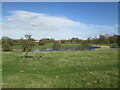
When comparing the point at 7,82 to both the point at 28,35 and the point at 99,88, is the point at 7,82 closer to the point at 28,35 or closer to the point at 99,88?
the point at 99,88

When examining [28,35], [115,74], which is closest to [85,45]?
[28,35]

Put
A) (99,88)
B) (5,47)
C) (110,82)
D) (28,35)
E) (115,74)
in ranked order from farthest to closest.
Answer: (5,47), (28,35), (115,74), (110,82), (99,88)

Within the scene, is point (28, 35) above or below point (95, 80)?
above

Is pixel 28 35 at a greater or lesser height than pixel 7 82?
greater

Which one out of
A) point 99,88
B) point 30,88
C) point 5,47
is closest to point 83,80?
point 99,88

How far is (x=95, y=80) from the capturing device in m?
13.1

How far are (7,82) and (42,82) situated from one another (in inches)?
139

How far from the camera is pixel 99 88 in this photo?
11.2 metres

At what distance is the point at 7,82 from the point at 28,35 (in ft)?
60.6

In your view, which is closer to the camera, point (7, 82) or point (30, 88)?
point (30, 88)

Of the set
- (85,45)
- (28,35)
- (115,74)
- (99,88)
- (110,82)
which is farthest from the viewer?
(85,45)

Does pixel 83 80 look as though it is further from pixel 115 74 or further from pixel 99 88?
pixel 115 74

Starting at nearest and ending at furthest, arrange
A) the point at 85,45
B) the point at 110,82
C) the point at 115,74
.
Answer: the point at 110,82
the point at 115,74
the point at 85,45

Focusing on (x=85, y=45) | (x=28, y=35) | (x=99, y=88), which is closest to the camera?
(x=99, y=88)
